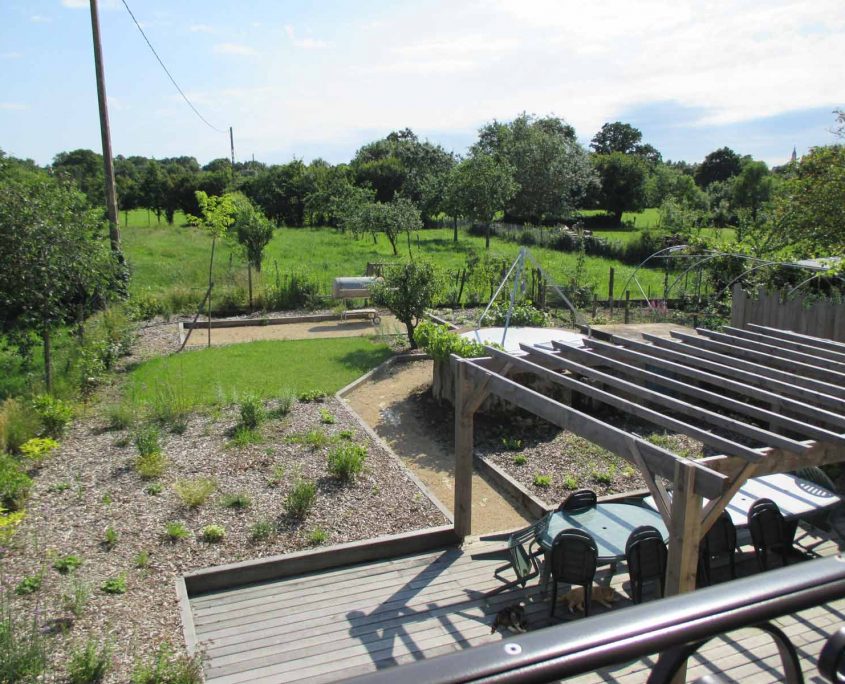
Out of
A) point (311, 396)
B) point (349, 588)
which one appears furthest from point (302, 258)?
point (349, 588)

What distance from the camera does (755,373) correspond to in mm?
5582

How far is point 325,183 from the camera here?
42.5 m

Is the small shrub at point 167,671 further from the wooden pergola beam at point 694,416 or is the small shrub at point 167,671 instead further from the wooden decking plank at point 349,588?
the wooden pergola beam at point 694,416

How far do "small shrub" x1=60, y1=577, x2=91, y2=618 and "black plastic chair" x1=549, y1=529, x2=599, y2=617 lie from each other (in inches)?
143

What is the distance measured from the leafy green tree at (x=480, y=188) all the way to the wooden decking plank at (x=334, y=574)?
26.9 metres

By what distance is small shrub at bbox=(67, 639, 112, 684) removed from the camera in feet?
14.3

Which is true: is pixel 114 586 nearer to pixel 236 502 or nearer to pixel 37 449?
pixel 236 502

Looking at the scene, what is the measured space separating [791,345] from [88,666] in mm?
6527

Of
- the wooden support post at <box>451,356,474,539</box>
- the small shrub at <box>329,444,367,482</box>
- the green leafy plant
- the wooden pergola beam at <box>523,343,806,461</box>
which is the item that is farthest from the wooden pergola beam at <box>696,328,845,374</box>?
the green leafy plant

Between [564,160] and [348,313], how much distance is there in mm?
29300

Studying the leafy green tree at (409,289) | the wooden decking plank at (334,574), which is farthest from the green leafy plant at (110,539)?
the leafy green tree at (409,289)

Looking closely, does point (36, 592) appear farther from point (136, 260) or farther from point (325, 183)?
point (325, 183)

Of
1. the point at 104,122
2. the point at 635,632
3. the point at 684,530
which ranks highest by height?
→ the point at 104,122

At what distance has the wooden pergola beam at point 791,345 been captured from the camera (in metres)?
6.17
